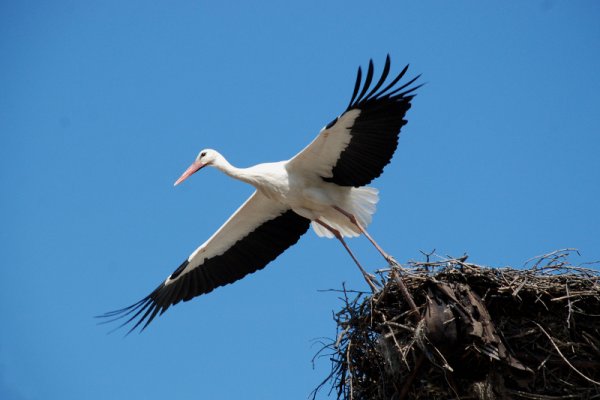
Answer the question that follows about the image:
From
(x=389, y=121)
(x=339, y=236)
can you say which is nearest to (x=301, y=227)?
(x=339, y=236)

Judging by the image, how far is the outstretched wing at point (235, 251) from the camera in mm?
8633

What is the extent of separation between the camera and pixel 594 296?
627 cm

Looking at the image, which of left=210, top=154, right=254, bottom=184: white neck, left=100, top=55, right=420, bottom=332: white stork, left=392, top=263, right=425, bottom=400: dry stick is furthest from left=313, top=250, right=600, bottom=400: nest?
left=210, top=154, right=254, bottom=184: white neck

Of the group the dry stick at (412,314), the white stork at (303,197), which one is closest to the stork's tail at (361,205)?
the white stork at (303,197)

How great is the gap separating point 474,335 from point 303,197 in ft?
8.16

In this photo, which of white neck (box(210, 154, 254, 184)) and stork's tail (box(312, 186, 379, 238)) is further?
stork's tail (box(312, 186, 379, 238))

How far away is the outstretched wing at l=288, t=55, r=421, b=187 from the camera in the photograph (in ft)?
23.2

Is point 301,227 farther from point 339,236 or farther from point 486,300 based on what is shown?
point 486,300

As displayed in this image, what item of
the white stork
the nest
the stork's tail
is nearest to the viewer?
the nest

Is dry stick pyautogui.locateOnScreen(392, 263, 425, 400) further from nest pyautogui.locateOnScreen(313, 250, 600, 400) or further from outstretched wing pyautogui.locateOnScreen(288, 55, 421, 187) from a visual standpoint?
outstretched wing pyautogui.locateOnScreen(288, 55, 421, 187)

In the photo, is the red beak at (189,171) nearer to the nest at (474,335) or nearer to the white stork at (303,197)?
the white stork at (303,197)

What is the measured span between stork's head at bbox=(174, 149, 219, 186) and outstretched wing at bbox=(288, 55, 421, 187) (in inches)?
37.0

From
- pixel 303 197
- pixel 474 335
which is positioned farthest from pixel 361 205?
pixel 474 335

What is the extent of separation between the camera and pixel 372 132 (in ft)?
24.0
